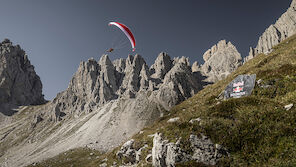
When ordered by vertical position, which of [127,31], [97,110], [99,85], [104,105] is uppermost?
[99,85]

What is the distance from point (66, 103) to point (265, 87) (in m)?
180

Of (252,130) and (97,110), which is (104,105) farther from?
(252,130)

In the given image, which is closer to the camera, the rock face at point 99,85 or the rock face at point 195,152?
the rock face at point 195,152

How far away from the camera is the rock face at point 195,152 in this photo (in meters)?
9.39

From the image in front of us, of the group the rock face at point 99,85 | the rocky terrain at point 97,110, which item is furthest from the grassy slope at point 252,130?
the rock face at point 99,85

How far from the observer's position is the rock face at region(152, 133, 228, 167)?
9.39 metres

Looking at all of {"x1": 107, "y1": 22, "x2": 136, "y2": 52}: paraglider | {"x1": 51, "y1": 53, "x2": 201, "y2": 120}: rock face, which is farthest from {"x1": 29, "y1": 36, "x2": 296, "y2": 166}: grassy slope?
{"x1": 51, "y1": 53, "x2": 201, "y2": 120}: rock face

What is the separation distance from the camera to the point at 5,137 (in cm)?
14462

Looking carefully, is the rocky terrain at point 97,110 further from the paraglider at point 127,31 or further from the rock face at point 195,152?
the rock face at point 195,152

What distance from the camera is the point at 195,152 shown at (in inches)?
382

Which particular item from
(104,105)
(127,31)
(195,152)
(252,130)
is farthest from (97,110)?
(252,130)

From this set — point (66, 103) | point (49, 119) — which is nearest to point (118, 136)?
point (49, 119)

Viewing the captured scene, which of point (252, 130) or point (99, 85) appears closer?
point (252, 130)

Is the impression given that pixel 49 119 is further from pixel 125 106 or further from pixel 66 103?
pixel 125 106
